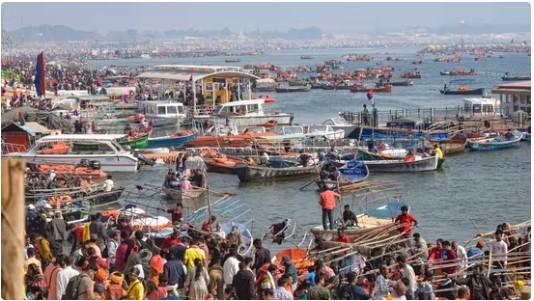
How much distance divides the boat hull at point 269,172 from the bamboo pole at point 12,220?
20.8m

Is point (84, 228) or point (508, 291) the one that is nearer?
point (508, 291)

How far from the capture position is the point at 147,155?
28.8 m

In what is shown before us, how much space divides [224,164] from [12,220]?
22.2 metres

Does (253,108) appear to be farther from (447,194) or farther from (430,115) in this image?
(447,194)

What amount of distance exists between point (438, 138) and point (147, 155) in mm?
9153

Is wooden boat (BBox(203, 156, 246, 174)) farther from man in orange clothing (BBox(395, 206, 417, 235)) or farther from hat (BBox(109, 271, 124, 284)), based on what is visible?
hat (BBox(109, 271, 124, 284))

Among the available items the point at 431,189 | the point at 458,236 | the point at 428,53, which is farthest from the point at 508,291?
the point at 428,53

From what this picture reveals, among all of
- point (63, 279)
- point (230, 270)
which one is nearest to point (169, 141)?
point (230, 270)

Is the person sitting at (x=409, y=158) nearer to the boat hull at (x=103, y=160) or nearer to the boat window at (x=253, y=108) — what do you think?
the boat hull at (x=103, y=160)

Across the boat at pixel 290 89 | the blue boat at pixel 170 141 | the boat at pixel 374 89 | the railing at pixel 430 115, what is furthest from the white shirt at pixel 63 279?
the boat at pixel 290 89

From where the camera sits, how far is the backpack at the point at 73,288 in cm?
885

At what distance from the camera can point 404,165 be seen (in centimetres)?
2694

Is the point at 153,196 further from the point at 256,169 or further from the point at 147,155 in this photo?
the point at 147,155

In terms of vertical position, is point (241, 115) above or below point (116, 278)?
below
